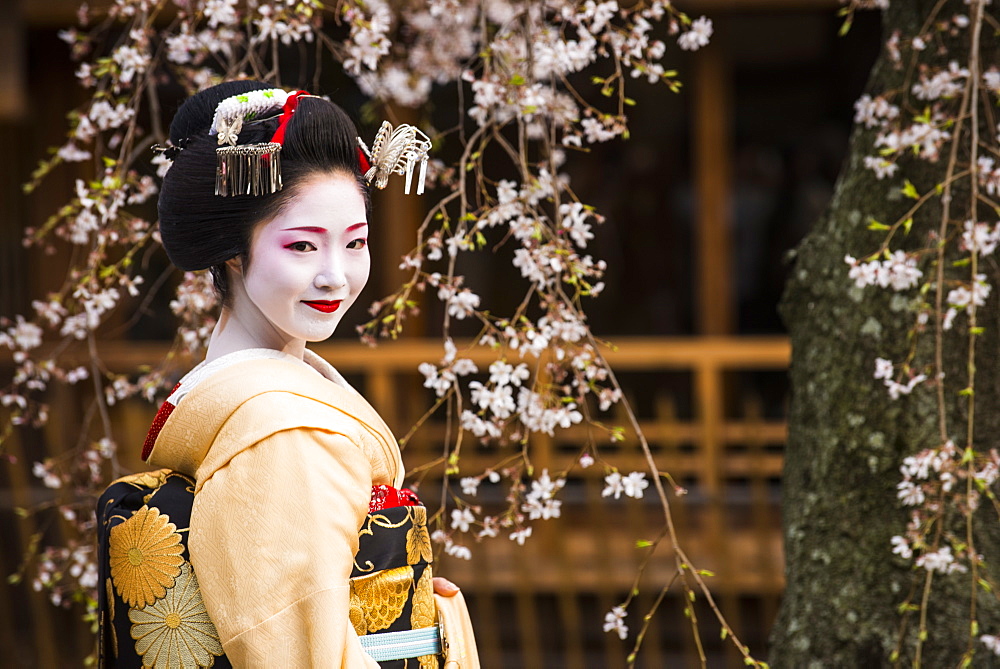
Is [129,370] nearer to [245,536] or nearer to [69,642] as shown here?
Result: [69,642]

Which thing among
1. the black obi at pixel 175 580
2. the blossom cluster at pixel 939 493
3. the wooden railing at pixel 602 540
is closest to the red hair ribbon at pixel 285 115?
the black obi at pixel 175 580

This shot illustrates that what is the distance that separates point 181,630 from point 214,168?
2.32 ft

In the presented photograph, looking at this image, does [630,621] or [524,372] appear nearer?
[524,372]

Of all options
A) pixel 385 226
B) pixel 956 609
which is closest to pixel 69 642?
pixel 385 226

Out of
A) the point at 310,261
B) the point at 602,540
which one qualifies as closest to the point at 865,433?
the point at 310,261

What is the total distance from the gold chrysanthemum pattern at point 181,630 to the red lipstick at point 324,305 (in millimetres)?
443

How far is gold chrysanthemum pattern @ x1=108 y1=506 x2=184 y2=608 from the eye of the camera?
159 centimetres

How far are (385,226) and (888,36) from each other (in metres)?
3.95

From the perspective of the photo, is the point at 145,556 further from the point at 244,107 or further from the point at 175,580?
A: the point at 244,107

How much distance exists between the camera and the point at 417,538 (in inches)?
68.5

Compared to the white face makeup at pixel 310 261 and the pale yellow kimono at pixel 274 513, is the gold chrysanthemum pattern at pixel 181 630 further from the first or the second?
the white face makeup at pixel 310 261

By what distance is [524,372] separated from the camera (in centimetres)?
247

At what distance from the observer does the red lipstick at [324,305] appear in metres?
1.70

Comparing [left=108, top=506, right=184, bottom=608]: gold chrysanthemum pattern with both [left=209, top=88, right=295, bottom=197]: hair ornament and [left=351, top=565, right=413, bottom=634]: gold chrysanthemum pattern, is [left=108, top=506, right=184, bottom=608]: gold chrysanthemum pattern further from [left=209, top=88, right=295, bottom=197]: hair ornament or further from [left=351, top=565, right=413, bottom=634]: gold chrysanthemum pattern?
[left=209, top=88, right=295, bottom=197]: hair ornament
